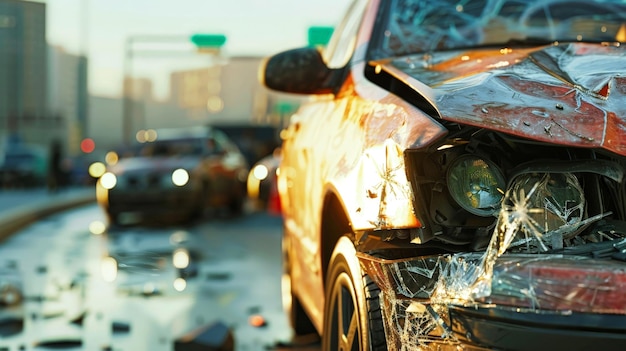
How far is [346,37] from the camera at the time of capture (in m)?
4.36

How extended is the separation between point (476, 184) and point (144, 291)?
505cm

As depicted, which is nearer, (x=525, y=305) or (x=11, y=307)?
(x=525, y=305)

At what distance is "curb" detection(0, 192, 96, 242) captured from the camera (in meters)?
12.7

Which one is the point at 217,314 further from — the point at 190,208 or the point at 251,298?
the point at 190,208

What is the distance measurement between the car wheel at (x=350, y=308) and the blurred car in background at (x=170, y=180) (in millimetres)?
11017

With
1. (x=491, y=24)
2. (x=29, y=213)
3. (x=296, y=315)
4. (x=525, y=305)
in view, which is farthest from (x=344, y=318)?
(x=29, y=213)

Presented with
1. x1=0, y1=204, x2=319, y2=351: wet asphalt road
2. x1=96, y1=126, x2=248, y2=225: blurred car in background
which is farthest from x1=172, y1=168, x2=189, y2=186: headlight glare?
x1=0, y1=204, x2=319, y2=351: wet asphalt road

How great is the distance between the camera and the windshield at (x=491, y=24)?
3.75 m

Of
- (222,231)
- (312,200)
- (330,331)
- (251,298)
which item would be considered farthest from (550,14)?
(222,231)

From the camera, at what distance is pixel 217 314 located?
6.10m

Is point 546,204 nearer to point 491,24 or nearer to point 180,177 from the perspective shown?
point 491,24

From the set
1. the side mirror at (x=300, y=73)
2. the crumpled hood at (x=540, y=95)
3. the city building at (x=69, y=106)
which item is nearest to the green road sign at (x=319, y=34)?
the side mirror at (x=300, y=73)

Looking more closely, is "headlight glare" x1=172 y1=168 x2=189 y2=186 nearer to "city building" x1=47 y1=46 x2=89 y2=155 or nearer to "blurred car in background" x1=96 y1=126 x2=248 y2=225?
"blurred car in background" x1=96 y1=126 x2=248 y2=225

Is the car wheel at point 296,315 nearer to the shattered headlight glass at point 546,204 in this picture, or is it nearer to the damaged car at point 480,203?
the damaged car at point 480,203
